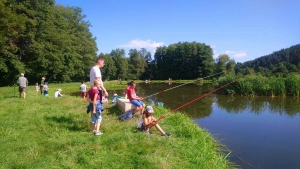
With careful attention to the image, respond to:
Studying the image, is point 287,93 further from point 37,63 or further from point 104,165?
point 37,63

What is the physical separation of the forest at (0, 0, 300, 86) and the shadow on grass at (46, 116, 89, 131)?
784 cm

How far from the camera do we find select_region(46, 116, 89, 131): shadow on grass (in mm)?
7285

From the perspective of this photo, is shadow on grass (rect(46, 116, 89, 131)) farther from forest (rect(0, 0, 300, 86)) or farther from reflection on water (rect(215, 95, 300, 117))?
reflection on water (rect(215, 95, 300, 117))

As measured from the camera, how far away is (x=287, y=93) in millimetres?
25188

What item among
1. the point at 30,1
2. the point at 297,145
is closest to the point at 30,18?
the point at 30,1

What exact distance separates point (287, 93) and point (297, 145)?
19.0 m

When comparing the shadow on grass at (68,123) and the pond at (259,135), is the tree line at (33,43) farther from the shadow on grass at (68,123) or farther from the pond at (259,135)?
the pond at (259,135)

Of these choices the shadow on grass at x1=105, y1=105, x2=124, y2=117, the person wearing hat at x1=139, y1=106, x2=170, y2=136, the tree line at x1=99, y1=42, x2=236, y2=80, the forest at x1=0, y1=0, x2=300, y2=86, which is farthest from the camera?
the tree line at x1=99, y1=42, x2=236, y2=80

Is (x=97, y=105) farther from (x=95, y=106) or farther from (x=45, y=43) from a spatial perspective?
(x=45, y=43)

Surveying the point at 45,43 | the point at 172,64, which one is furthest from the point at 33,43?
the point at 172,64

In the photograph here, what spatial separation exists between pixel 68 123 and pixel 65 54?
1446 inches

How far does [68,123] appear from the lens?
7.85m

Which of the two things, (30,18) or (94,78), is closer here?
(94,78)

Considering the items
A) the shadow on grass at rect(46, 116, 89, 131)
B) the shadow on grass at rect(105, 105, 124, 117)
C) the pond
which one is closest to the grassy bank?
the pond
